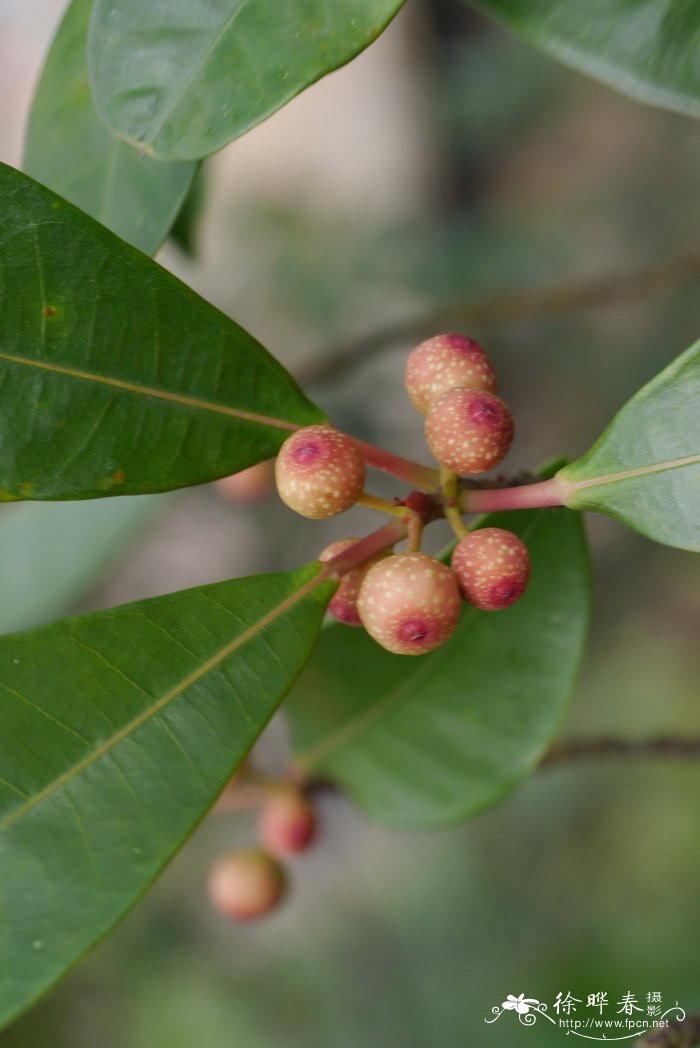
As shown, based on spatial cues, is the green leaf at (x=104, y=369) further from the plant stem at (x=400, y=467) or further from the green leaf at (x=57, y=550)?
the green leaf at (x=57, y=550)

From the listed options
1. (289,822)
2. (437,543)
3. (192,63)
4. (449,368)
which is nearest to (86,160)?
(192,63)

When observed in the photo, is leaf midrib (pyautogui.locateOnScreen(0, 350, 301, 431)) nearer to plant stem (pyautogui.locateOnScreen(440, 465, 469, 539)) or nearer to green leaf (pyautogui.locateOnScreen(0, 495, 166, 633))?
plant stem (pyautogui.locateOnScreen(440, 465, 469, 539))

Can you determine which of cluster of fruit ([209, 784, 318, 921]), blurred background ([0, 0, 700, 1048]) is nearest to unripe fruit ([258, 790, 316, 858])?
cluster of fruit ([209, 784, 318, 921])

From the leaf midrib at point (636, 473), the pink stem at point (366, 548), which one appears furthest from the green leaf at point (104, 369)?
the leaf midrib at point (636, 473)

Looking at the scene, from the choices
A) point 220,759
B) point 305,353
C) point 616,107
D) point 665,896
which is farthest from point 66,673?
point 616,107

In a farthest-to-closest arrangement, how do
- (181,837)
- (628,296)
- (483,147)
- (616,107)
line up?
(483,147) < (616,107) < (628,296) < (181,837)

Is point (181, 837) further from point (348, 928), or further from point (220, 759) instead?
point (348, 928)

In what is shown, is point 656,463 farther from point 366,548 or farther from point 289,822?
point 289,822
